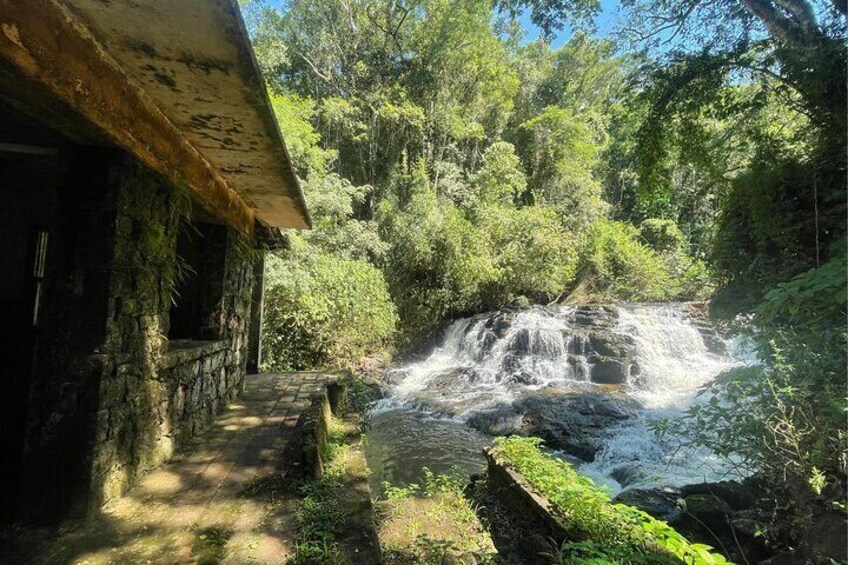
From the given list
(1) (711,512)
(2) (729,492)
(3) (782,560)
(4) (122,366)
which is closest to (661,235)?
(2) (729,492)

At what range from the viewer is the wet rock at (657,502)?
13.9 ft

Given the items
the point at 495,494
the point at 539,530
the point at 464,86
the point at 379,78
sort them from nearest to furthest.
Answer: the point at 539,530
the point at 495,494
the point at 379,78
the point at 464,86

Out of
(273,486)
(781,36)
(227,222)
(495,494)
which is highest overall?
(781,36)

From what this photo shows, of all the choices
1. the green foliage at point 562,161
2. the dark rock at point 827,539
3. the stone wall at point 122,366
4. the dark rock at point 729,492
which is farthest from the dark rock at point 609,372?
the green foliage at point 562,161

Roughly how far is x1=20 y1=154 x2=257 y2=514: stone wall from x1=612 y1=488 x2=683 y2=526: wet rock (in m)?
4.44

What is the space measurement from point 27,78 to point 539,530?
177 inches

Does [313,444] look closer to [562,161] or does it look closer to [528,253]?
[528,253]

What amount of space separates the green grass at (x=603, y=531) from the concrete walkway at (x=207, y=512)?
72.2 inches

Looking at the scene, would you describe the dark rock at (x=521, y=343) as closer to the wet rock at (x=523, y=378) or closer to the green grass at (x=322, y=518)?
the wet rock at (x=523, y=378)

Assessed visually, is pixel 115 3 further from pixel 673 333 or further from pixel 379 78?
pixel 379 78

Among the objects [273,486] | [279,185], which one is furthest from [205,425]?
[279,185]

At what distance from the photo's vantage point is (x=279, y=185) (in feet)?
12.6

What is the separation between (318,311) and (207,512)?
6.66 meters

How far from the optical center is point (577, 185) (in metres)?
19.2
